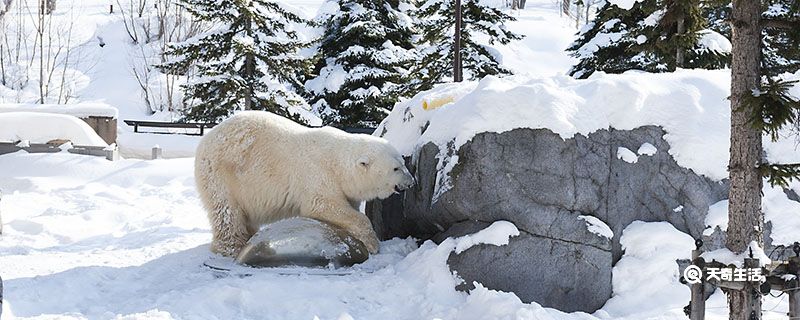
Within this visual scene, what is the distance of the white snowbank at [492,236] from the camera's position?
21.9ft

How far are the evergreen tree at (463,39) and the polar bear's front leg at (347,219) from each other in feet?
32.8

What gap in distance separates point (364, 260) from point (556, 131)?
221 centimetres

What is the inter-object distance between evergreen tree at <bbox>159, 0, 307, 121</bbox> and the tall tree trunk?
1434 cm

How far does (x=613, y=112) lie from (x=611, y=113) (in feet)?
0.07

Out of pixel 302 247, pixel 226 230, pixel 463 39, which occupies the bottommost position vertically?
pixel 226 230

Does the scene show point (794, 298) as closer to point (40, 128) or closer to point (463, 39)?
point (463, 39)

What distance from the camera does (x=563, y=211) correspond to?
6.73 m

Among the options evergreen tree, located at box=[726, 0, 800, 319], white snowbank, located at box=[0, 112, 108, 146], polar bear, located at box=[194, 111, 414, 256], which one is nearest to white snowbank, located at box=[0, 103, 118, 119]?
white snowbank, located at box=[0, 112, 108, 146]

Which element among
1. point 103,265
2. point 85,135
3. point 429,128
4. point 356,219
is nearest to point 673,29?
point 429,128

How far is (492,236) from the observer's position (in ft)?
21.9

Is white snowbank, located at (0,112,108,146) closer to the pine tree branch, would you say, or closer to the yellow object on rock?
the yellow object on rock

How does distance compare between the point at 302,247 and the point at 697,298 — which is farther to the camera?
the point at 302,247

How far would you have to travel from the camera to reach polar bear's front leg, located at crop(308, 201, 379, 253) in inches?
301

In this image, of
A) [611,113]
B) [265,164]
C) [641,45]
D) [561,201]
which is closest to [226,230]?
[265,164]
